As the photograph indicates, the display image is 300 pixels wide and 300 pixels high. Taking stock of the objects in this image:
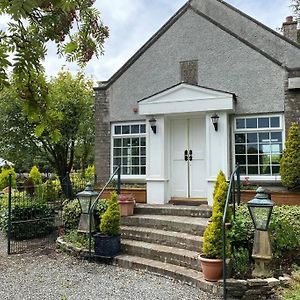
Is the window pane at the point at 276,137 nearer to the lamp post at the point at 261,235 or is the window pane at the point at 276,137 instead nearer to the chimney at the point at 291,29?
the chimney at the point at 291,29

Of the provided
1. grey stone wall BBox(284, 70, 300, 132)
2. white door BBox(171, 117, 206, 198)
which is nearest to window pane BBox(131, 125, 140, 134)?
white door BBox(171, 117, 206, 198)

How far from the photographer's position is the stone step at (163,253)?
6.43 metres

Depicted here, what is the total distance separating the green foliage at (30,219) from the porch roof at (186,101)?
13.0 feet

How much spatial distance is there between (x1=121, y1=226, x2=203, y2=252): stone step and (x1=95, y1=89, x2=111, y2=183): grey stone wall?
9.65ft

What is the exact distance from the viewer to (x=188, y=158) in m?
9.87

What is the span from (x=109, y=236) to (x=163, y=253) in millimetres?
1220

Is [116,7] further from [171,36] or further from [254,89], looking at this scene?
[171,36]

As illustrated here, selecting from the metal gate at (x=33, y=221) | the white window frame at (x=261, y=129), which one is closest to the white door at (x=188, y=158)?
the white window frame at (x=261, y=129)

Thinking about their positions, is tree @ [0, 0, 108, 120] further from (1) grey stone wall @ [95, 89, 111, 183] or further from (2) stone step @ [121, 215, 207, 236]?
(1) grey stone wall @ [95, 89, 111, 183]

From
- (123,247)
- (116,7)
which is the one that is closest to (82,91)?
(123,247)

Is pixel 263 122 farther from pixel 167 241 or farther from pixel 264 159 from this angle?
pixel 167 241

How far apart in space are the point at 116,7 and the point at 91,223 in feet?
21.7

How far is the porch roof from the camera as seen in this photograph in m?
9.18

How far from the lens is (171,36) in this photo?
412 inches
